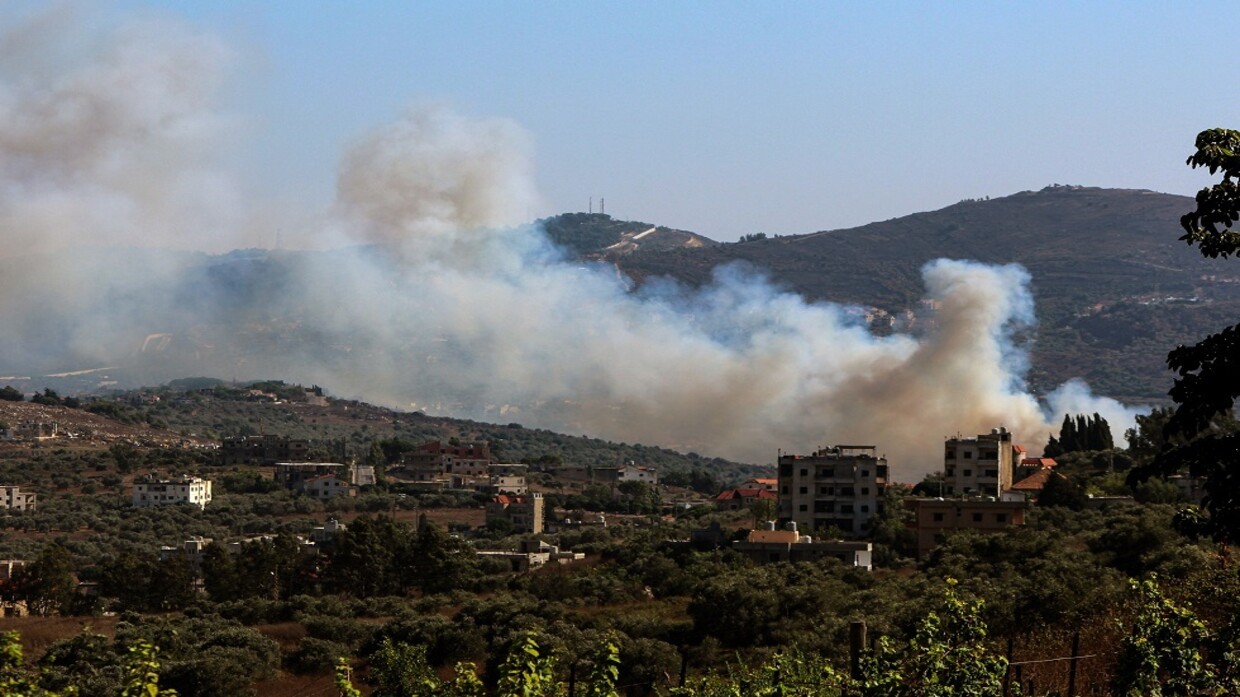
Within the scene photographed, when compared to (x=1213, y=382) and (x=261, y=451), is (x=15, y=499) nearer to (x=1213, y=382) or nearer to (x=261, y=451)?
(x=261, y=451)

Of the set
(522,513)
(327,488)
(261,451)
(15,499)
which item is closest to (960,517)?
(522,513)

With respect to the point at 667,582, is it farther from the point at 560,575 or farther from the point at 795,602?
the point at 795,602

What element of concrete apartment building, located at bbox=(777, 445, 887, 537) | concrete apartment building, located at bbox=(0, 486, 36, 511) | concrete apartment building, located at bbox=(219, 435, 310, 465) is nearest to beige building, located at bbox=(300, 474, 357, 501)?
concrete apartment building, located at bbox=(219, 435, 310, 465)

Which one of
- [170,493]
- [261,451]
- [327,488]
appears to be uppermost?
[261,451]

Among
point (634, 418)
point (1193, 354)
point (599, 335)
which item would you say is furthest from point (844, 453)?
point (599, 335)

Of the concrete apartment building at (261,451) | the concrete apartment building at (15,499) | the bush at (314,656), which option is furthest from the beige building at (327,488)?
the bush at (314,656)

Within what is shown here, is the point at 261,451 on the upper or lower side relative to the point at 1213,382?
upper
